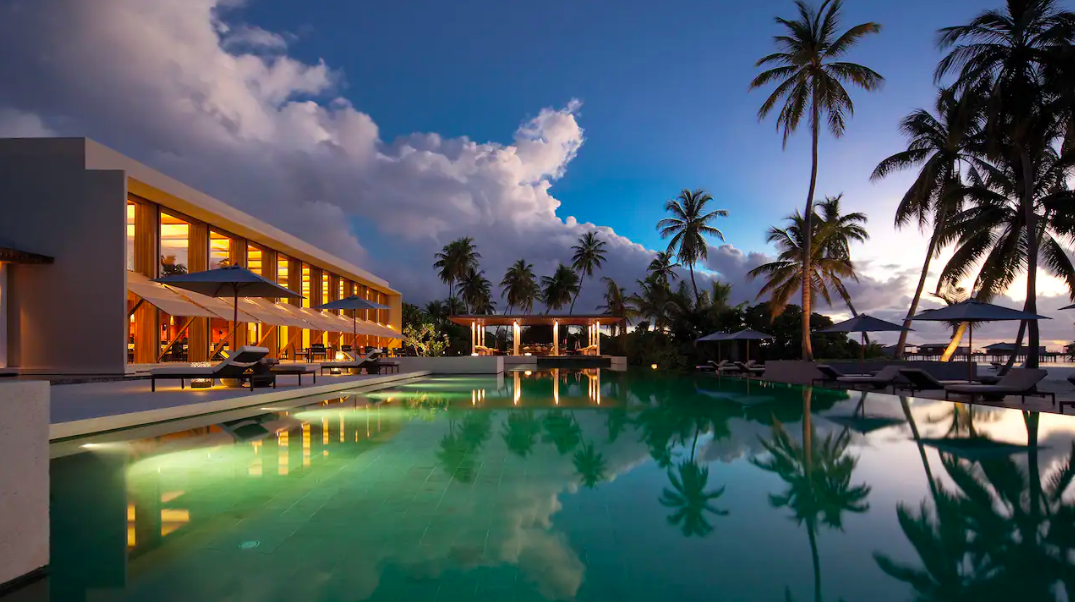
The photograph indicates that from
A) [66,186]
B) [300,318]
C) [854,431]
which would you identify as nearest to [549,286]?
[300,318]

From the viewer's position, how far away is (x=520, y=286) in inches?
2064

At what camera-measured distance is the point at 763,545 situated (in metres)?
3.25

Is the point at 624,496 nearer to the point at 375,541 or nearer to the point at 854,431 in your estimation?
the point at 375,541

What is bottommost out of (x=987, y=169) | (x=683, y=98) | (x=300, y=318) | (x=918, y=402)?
(x=918, y=402)

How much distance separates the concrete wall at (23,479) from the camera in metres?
2.59

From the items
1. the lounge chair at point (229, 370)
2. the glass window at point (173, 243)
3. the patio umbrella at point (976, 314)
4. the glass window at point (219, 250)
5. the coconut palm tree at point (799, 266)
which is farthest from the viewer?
the coconut palm tree at point (799, 266)

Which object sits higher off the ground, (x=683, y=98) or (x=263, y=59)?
(x=263, y=59)

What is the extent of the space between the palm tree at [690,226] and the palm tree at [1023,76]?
1712cm

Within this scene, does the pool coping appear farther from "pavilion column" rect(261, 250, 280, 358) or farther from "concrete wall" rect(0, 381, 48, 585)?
"pavilion column" rect(261, 250, 280, 358)

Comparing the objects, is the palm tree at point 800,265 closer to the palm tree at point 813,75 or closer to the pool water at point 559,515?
the palm tree at point 813,75

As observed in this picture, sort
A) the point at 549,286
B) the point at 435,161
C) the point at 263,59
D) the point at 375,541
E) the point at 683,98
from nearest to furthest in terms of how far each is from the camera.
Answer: the point at 375,541
the point at 683,98
the point at 263,59
the point at 435,161
the point at 549,286

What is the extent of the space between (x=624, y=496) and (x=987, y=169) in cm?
2101

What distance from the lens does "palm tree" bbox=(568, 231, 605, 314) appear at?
50.1 metres

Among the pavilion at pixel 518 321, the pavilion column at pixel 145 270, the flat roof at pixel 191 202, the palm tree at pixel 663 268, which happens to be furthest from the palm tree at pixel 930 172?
the pavilion column at pixel 145 270
